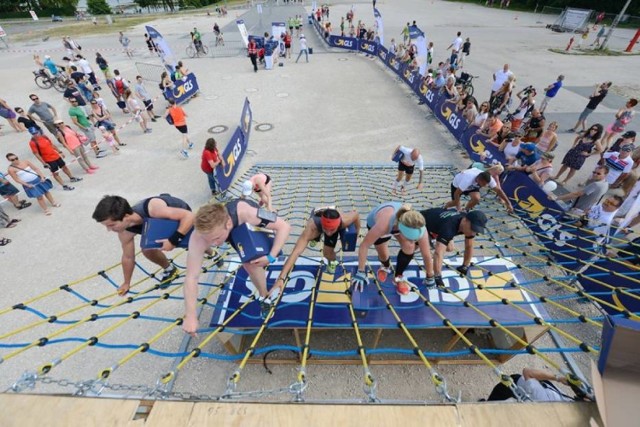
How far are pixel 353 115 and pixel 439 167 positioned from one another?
488 cm

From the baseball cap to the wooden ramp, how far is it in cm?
221

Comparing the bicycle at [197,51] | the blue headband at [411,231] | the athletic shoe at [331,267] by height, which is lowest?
the athletic shoe at [331,267]

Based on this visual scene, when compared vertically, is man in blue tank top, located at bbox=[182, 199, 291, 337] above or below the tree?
below

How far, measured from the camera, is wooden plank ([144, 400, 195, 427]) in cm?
152

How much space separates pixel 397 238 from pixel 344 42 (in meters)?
22.4

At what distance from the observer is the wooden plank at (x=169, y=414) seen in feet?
4.99

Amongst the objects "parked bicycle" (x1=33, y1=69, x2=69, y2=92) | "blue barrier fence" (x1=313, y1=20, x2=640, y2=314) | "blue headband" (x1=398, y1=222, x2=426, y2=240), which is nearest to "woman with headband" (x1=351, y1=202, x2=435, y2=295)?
"blue headband" (x1=398, y1=222, x2=426, y2=240)

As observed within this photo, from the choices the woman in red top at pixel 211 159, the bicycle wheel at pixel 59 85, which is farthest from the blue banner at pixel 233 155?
the bicycle wheel at pixel 59 85

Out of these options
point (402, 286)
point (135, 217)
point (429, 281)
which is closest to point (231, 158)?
point (135, 217)

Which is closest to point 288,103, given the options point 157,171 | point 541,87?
point 157,171

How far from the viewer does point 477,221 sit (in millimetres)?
3547

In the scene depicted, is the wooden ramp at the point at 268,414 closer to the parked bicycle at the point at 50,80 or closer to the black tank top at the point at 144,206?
the black tank top at the point at 144,206

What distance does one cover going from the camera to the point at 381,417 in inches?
60.1

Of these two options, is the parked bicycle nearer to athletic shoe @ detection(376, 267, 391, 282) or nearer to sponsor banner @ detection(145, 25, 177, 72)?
sponsor banner @ detection(145, 25, 177, 72)
